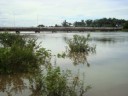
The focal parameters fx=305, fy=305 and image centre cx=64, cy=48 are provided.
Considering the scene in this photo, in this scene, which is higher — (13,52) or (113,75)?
(13,52)

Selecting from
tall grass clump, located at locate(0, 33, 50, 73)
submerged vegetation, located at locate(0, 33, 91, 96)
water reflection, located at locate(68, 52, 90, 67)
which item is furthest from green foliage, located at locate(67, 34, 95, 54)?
tall grass clump, located at locate(0, 33, 50, 73)

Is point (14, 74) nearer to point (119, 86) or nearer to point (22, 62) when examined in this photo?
point (22, 62)

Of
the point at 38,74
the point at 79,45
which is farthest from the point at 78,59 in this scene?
the point at 38,74

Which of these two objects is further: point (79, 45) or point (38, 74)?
point (79, 45)

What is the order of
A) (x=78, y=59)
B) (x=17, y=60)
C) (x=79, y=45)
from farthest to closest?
(x=79, y=45)
(x=78, y=59)
(x=17, y=60)

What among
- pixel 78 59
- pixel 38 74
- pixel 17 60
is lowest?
pixel 78 59

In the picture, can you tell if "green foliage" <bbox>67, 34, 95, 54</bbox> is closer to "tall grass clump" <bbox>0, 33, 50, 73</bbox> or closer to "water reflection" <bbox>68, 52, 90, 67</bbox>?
"water reflection" <bbox>68, 52, 90, 67</bbox>

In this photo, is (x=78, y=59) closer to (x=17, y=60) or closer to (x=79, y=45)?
(x=79, y=45)

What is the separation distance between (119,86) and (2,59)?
5180mm

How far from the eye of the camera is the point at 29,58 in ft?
47.0

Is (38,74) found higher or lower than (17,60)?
lower

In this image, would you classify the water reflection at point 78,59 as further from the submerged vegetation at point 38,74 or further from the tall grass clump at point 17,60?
the tall grass clump at point 17,60

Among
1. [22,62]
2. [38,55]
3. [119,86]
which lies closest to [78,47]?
[38,55]

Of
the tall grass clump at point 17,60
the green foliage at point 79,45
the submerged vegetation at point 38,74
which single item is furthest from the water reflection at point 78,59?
the tall grass clump at point 17,60
